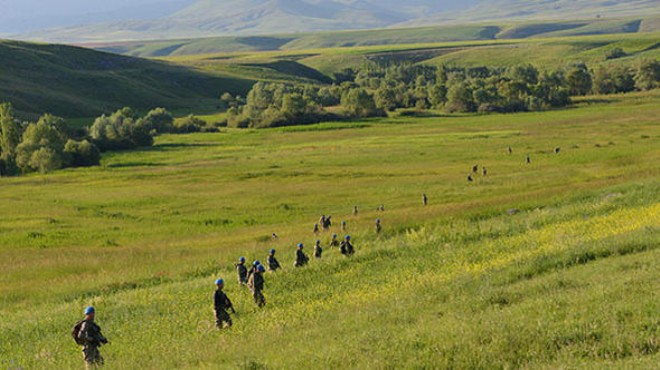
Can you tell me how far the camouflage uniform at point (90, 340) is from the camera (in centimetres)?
1830

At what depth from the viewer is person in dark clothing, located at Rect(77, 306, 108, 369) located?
1827cm

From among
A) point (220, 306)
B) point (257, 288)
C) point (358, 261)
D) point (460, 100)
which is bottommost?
point (460, 100)

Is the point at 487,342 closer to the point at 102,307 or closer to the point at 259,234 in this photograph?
the point at 102,307

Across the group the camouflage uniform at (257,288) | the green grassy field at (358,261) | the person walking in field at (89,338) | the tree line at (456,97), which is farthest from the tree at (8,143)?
the person walking in field at (89,338)

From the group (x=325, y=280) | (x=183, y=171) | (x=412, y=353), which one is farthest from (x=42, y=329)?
(x=183, y=171)

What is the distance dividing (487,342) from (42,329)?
16.6m

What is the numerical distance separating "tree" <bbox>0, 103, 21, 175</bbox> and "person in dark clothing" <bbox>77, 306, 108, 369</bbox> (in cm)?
9104

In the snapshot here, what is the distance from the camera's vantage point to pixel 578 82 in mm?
186500

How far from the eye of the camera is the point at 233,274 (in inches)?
1319

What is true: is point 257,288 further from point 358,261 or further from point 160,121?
point 160,121

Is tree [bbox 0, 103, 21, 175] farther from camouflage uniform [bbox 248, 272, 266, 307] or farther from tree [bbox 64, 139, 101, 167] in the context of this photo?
camouflage uniform [bbox 248, 272, 266, 307]

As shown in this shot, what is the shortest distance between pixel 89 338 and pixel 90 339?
1.5 inches

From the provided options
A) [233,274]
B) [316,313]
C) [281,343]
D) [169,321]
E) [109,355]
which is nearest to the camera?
[281,343]

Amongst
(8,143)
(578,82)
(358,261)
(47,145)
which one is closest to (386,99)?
(578,82)
